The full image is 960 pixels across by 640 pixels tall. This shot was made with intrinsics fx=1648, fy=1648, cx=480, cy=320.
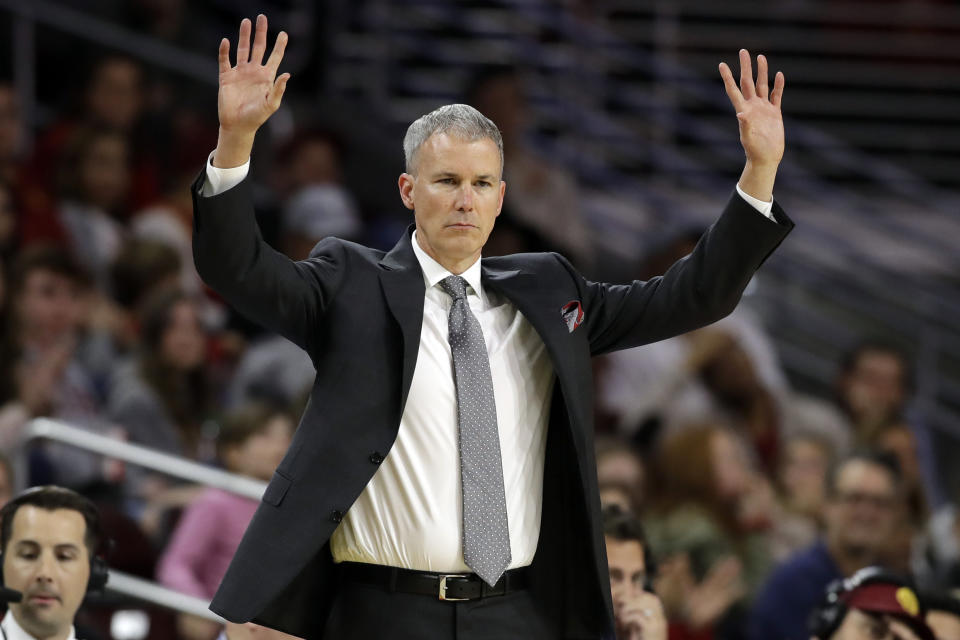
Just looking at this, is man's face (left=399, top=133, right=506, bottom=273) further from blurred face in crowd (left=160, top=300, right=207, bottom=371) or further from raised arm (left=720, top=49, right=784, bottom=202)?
blurred face in crowd (left=160, top=300, right=207, bottom=371)

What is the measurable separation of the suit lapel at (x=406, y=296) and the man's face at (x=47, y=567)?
1.21 meters

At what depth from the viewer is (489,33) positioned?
9500mm

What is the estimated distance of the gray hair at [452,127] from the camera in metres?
3.29

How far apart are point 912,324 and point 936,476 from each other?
0.86 m

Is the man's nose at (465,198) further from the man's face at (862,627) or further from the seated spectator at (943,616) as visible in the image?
the seated spectator at (943,616)

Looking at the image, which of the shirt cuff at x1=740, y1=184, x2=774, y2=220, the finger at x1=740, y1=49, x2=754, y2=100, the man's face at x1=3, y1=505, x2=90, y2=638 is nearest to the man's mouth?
the man's face at x1=3, y1=505, x2=90, y2=638

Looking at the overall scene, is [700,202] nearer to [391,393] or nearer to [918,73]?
[918,73]

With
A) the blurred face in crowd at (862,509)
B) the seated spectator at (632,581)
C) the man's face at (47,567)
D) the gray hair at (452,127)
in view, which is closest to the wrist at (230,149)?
the gray hair at (452,127)

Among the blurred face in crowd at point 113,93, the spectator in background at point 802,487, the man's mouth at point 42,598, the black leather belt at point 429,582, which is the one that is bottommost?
the spectator in background at point 802,487

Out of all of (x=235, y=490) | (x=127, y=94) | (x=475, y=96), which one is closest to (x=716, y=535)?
(x=235, y=490)

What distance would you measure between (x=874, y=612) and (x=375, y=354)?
1835mm

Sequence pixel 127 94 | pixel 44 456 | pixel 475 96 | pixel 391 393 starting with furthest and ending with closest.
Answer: pixel 475 96, pixel 127 94, pixel 44 456, pixel 391 393

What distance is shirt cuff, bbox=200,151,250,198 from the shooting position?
9.98ft

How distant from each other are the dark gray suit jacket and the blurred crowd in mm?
1086
